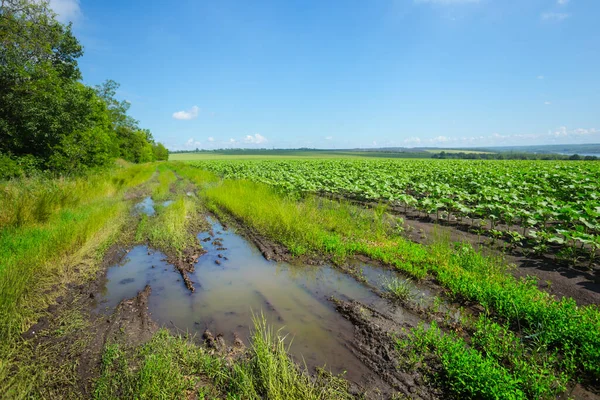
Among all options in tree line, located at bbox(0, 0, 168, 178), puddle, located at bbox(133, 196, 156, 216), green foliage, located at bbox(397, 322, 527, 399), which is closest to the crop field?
green foliage, located at bbox(397, 322, 527, 399)

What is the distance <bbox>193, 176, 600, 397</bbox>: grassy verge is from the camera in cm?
333

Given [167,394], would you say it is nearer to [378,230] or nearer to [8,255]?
[8,255]

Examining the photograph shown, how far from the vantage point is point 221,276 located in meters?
6.39

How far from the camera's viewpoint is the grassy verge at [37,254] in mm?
3586

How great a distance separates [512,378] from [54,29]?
27287 mm

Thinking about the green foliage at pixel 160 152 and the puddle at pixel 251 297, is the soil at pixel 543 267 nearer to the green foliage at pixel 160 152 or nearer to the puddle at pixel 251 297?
the puddle at pixel 251 297

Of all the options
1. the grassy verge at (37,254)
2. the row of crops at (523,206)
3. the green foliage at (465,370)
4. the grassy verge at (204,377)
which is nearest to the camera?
the green foliage at (465,370)

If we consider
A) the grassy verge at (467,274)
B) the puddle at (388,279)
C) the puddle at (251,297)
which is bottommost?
the puddle at (251,297)

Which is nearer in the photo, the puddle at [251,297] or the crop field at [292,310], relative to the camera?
the crop field at [292,310]

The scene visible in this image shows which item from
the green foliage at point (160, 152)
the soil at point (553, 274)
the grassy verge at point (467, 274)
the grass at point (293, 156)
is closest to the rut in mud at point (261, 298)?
the grassy verge at point (467, 274)

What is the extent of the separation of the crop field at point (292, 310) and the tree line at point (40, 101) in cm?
1052

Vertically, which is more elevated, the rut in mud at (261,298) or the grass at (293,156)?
the grass at (293,156)

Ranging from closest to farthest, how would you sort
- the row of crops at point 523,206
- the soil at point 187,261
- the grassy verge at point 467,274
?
the grassy verge at point 467,274 → the soil at point 187,261 → the row of crops at point 523,206

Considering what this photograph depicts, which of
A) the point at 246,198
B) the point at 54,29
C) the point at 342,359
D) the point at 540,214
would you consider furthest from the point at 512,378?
the point at 54,29
